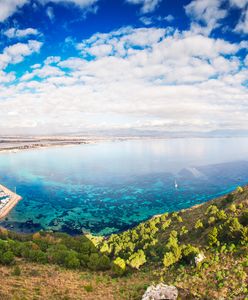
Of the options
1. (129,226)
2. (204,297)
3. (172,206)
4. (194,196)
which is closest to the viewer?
(204,297)

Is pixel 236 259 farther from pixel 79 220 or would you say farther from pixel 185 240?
pixel 79 220

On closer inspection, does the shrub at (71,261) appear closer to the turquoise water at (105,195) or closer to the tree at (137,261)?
the tree at (137,261)

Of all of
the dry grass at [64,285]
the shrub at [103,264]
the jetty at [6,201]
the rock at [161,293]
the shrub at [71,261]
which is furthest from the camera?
the jetty at [6,201]

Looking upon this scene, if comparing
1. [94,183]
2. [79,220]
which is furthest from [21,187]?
[79,220]

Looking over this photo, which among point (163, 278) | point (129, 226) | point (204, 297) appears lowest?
point (129, 226)

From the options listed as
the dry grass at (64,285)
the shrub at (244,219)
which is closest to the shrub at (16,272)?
the dry grass at (64,285)

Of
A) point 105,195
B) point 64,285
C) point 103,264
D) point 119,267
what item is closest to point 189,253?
point 119,267
